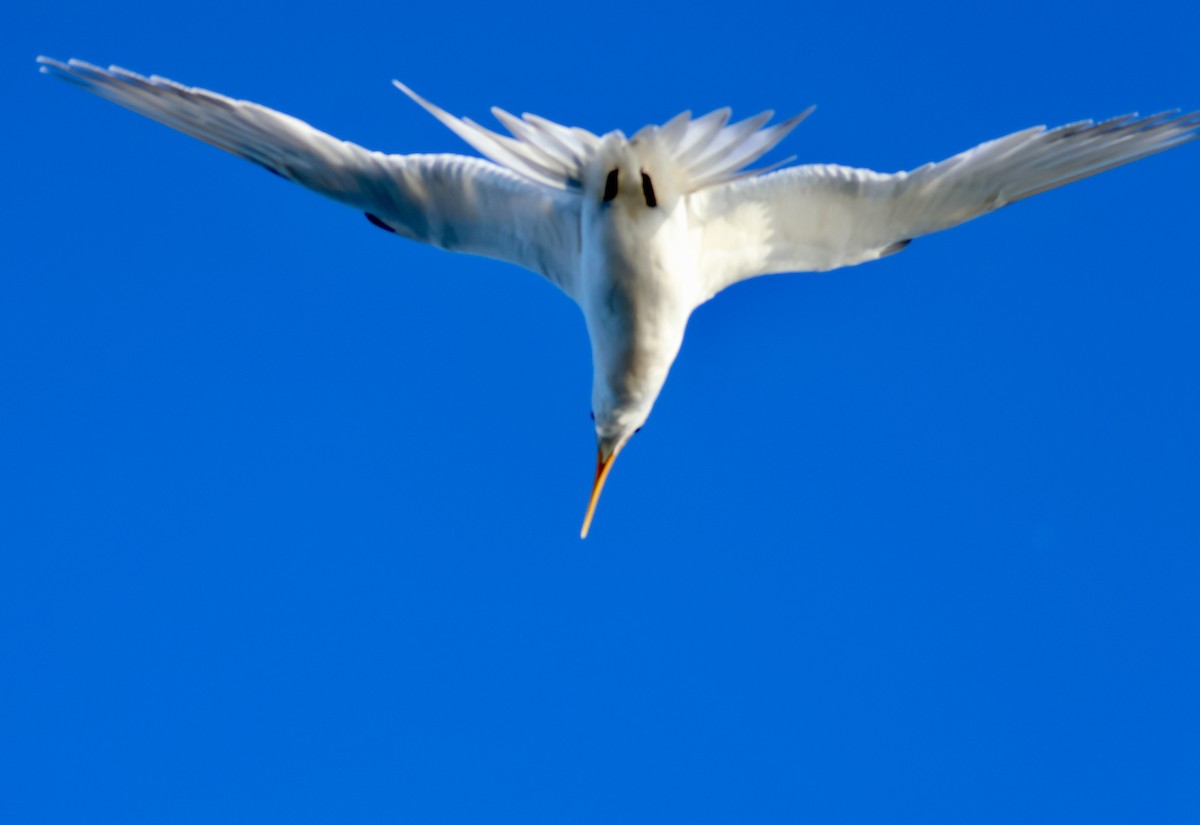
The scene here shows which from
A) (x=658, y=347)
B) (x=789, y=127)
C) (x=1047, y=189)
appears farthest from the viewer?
(x=1047, y=189)

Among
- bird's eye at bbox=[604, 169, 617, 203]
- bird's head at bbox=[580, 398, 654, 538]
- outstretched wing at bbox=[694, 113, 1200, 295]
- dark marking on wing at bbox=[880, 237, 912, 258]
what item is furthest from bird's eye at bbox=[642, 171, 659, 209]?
dark marking on wing at bbox=[880, 237, 912, 258]

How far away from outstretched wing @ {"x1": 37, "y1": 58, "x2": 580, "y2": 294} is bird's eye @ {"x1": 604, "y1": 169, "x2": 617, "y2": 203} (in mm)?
340

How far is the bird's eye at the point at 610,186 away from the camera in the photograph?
563cm

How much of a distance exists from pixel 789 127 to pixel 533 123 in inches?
46.2

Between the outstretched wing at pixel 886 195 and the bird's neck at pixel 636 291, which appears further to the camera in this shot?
the outstretched wing at pixel 886 195

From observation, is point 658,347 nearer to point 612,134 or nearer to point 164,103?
point 612,134

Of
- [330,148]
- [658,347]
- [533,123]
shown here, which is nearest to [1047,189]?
[658,347]

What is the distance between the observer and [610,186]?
568cm

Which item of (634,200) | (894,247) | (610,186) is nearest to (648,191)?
(634,200)

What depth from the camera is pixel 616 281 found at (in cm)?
578

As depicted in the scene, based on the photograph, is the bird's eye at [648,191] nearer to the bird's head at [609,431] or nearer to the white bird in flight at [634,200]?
the white bird in flight at [634,200]

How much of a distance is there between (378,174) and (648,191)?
4.89 ft

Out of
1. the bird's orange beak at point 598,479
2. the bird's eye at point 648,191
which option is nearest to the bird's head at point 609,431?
the bird's orange beak at point 598,479

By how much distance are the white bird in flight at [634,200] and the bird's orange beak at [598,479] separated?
157mm
